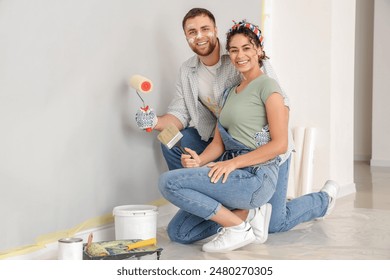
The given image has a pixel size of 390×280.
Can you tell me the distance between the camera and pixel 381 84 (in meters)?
7.18

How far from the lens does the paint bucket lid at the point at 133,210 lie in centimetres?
307

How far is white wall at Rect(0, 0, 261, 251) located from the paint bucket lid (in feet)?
0.43

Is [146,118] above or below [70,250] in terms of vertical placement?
above

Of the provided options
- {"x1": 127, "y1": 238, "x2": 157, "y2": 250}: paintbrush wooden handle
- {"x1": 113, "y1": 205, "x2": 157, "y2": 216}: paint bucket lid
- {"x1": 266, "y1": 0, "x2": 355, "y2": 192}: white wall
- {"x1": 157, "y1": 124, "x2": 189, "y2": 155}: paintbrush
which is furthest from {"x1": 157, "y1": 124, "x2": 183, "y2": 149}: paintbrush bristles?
{"x1": 266, "y1": 0, "x2": 355, "y2": 192}: white wall

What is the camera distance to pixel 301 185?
15.3ft

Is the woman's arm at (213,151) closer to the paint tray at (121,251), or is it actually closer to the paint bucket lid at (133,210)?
the paint bucket lid at (133,210)

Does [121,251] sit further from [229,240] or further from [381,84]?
[381,84]

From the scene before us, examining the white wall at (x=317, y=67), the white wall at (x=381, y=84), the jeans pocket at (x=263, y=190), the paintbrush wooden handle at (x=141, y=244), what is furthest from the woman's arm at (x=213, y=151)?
the white wall at (x=381, y=84)

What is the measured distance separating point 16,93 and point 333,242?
5.34ft

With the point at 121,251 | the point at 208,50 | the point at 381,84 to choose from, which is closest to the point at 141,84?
the point at 208,50

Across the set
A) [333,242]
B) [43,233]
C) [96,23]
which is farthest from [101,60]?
[333,242]

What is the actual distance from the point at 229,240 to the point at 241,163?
34 cm

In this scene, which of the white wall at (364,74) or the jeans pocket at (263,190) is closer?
the jeans pocket at (263,190)
